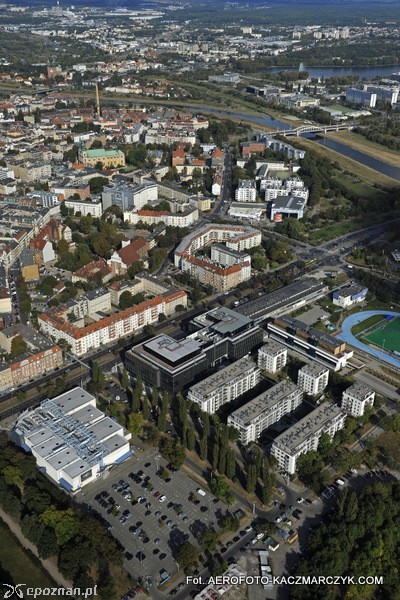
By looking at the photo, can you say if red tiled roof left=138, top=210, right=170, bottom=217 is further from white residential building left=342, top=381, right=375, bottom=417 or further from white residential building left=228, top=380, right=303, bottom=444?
white residential building left=342, top=381, right=375, bottom=417

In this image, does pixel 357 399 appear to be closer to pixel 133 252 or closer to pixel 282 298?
pixel 282 298

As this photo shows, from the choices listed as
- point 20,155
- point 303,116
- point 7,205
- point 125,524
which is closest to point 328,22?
point 303,116

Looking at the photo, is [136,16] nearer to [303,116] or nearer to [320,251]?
[303,116]

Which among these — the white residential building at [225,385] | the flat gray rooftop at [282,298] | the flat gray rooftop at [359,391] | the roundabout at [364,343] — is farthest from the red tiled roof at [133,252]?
the flat gray rooftop at [359,391]

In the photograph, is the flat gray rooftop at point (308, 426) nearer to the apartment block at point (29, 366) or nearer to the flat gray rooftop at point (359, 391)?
the flat gray rooftop at point (359, 391)

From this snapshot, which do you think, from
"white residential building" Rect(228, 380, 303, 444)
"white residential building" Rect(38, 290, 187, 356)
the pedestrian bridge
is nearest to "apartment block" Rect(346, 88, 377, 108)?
the pedestrian bridge

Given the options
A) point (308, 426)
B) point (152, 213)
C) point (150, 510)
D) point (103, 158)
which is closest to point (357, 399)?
point (308, 426)
